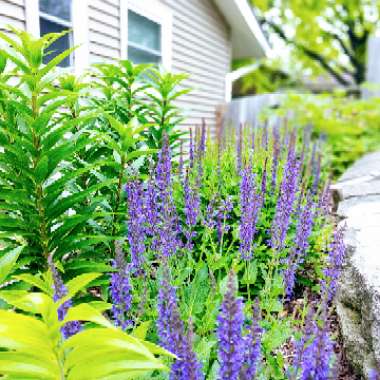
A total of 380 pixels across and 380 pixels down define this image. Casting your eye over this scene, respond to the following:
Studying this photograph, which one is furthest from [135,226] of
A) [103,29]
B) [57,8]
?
[103,29]

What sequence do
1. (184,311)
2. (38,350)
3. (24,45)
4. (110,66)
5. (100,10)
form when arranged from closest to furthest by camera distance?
1. (38,350)
2. (184,311)
3. (24,45)
4. (110,66)
5. (100,10)

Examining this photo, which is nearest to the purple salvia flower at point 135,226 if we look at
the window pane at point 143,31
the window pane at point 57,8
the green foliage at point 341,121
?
the window pane at point 57,8

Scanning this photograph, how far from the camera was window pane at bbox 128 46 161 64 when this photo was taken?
7.29 m

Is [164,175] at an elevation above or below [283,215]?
above

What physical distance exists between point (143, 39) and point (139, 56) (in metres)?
0.32

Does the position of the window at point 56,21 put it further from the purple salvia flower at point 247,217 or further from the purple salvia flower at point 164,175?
the purple salvia flower at point 247,217

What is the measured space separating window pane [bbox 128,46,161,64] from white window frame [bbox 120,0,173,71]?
0.25 metres

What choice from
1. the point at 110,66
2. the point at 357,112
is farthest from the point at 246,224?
the point at 357,112

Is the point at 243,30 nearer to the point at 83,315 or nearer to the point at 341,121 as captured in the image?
the point at 341,121

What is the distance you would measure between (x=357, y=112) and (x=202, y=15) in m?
3.84

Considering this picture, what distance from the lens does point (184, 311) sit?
2.21 metres

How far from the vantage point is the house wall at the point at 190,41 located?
588cm

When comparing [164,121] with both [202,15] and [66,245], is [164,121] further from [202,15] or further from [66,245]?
[202,15]

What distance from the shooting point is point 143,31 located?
753 centimetres
